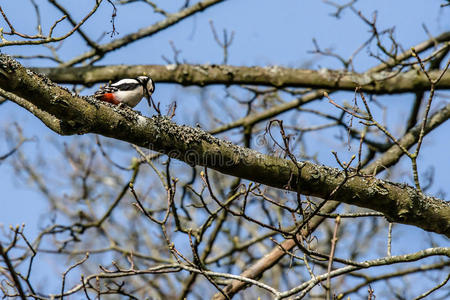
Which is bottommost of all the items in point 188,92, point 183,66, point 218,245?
point 183,66

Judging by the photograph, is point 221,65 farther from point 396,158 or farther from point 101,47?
point 396,158

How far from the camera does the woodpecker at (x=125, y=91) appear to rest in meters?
5.05

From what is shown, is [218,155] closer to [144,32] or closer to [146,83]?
[146,83]

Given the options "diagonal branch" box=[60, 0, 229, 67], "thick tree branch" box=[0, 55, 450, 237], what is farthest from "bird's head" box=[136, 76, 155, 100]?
"thick tree branch" box=[0, 55, 450, 237]

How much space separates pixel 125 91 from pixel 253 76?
1.45m

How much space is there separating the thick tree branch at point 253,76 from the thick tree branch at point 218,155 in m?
2.49

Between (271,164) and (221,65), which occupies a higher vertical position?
(221,65)

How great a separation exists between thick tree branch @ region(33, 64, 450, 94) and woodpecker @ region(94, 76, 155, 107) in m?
0.39

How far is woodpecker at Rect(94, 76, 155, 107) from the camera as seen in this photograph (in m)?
5.05

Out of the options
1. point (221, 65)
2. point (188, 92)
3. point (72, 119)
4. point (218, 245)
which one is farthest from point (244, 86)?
point (218, 245)

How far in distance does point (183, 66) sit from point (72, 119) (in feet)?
10.1

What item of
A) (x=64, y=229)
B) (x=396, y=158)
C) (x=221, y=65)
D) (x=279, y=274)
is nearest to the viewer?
(x=396, y=158)

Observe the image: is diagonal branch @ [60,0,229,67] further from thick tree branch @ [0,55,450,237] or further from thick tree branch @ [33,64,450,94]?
thick tree branch @ [0,55,450,237]

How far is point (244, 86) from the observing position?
19.7 ft
